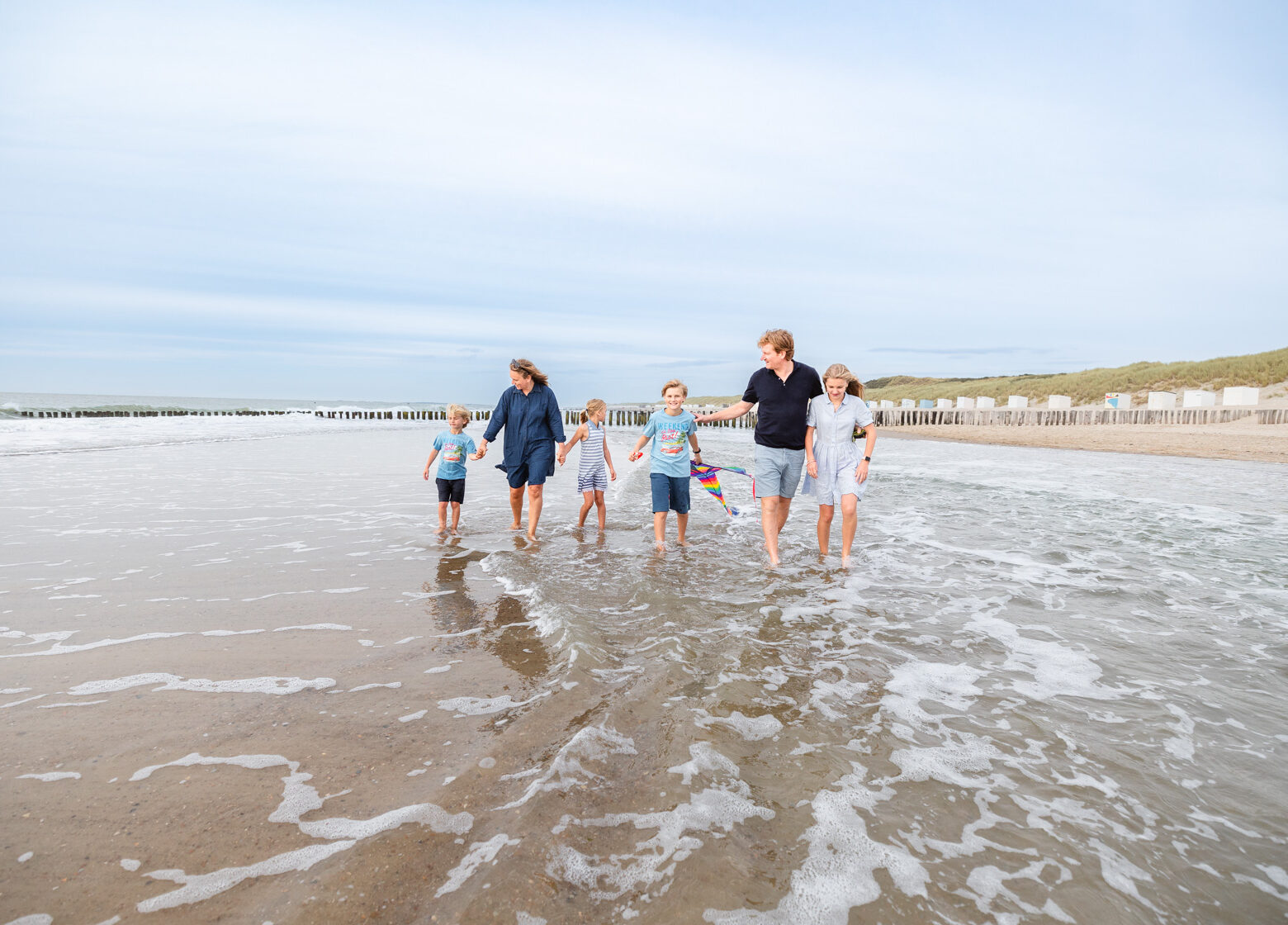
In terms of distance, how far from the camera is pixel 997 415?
44875 millimetres

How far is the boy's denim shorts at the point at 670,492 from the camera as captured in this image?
7.79 meters

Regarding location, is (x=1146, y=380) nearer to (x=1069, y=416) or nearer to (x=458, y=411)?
(x=1069, y=416)

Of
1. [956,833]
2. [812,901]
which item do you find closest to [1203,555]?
[956,833]

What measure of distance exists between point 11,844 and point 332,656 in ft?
6.25

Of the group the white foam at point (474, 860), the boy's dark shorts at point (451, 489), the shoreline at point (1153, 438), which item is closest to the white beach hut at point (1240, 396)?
the shoreline at point (1153, 438)

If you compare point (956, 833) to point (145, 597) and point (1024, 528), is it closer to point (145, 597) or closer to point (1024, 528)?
point (145, 597)

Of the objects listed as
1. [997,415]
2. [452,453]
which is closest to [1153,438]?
[997,415]

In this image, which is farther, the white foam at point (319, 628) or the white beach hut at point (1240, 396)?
the white beach hut at point (1240, 396)

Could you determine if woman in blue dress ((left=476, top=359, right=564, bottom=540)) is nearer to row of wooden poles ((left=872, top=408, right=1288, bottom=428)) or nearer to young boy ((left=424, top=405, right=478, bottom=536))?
young boy ((left=424, top=405, right=478, bottom=536))

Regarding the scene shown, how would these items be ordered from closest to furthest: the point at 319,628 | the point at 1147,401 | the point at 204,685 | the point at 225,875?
the point at 225,875
the point at 204,685
the point at 319,628
the point at 1147,401

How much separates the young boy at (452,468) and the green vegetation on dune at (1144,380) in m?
47.7

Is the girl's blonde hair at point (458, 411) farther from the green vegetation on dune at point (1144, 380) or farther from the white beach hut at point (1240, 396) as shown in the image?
the green vegetation on dune at point (1144, 380)

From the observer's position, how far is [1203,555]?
7203 millimetres

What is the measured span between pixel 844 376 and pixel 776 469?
1.25 m
